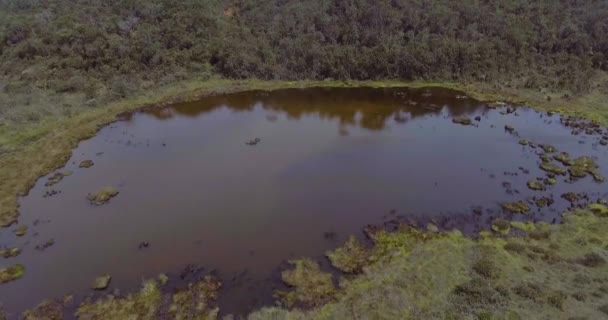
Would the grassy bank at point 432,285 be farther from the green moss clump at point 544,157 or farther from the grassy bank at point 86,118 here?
the grassy bank at point 86,118

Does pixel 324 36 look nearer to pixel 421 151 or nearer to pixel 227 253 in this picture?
pixel 421 151

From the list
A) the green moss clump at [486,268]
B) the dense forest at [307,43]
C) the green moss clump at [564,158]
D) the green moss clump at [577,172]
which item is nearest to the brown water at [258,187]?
the green moss clump at [577,172]

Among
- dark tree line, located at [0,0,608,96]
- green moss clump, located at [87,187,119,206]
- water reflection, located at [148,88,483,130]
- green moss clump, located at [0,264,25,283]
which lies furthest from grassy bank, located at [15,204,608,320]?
dark tree line, located at [0,0,608,96]

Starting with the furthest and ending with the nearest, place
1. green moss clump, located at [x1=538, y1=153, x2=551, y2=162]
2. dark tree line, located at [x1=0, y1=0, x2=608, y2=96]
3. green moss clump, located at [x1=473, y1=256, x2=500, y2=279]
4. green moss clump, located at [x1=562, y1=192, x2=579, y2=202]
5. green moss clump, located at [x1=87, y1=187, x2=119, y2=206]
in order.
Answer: dark tree line, located at [x1=0, y1=0, x2=608, y2=96]
green moss clump, located at [x1=538, y1=153, x2=551, y2=162]
green moss clump, located at [x1=87, y1=187, x2=119, y2=206]
green moss clump, located at [x1=562, y1=192, x2=579, y2=202]
green moss clump, located at [x1=473, y1=256, x2=500, y2=279]

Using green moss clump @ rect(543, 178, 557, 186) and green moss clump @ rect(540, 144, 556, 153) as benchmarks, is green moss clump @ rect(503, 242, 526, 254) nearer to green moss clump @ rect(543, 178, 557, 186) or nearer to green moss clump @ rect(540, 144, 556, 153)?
green moss clump @ rect(543, 178, 557, 186)

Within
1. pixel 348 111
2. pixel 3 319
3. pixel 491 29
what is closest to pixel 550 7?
pixel 491 29

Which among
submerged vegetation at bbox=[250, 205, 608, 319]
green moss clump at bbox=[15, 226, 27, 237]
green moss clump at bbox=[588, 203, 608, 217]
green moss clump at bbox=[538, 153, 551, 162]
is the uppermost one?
green moss clump at bbox=[538, 153, 551, 162]
